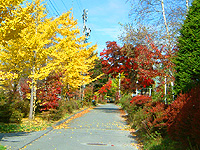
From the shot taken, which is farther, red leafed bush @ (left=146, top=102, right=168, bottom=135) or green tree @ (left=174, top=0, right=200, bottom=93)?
green tree @ (left=174, top=0, right=200, bottom=93)

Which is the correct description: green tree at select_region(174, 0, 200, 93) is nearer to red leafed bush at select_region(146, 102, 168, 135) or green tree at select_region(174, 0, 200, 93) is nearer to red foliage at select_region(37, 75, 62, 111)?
red leafed bush at select_region(146, 102, 168, 135)

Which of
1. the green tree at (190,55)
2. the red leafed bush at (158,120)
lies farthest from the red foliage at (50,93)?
the green tree at (190,55)

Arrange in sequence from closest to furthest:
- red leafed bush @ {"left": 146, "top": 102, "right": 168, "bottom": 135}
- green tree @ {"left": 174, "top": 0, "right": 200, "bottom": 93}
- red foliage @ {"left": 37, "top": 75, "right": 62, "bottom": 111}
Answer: red leafed bush @ {"left": 146, "top": 102, "right": 168, "bottom": 135}
green tree @ {"left": 174, "top": 0, "right": 200, "bottom": 93}
red foliage @ {"left": 37, "top": 75, "right": 62, "bottom": 111}

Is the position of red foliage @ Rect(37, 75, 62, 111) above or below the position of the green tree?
below

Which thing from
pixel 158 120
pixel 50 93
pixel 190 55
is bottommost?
pixel 158 120

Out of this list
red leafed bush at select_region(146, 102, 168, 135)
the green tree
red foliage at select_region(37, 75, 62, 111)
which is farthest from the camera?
red foliage at select_region(37, 75, 62, 111)

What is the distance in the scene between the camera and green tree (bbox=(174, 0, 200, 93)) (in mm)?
7102

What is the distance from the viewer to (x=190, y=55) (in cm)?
721

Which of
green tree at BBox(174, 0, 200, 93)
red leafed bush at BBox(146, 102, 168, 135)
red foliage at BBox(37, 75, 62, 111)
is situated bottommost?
red leafed bush at BBox(146, 102, 168, 135)

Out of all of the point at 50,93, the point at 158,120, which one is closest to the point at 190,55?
the point at 158,120

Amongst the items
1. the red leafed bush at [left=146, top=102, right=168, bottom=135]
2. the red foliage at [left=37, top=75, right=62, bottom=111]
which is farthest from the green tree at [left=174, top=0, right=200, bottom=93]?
the red foliage at [left=37, top=75, right=62, bottom=111]

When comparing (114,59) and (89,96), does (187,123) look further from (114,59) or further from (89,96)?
(89,96)

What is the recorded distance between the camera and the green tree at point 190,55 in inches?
280

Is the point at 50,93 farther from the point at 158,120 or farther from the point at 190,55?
the point at 190,55
